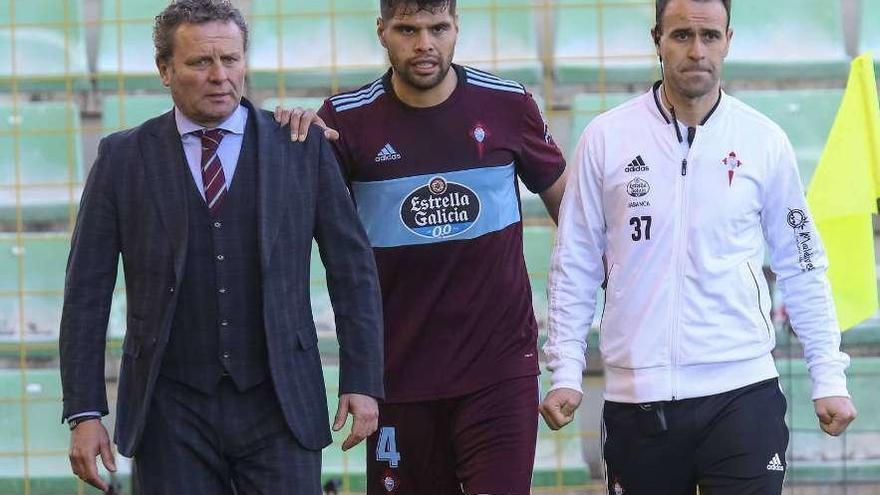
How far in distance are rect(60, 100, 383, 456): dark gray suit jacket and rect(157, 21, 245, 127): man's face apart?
10cm

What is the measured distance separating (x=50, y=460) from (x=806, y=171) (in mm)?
3828

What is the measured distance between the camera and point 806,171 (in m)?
7.68

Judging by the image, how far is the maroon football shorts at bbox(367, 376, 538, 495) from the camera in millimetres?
4961

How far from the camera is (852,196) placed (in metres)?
6.59

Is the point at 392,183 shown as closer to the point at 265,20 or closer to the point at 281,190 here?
the point at 281,190

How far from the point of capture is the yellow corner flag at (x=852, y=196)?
21.5 feet

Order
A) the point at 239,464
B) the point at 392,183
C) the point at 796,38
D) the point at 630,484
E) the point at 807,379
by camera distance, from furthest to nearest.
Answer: the point at 796,38 → the point at 807,379 → the point at 392,183 → the point at 630,484 → the point at 239,464

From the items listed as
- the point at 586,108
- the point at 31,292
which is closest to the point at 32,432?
the point at 31,292

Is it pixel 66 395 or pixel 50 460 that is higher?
pixel 66 395

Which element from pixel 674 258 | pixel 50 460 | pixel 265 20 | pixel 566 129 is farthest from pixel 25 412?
pixel 674 258

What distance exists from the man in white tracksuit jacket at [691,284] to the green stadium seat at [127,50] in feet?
12.3

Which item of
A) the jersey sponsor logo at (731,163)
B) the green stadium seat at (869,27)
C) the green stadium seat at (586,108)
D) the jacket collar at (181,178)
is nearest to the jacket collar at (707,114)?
the jersey sponsor logo at (731,163)

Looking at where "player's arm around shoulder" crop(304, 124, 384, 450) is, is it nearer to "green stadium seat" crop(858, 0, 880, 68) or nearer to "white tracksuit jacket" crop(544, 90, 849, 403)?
"white tracksuit jacket" crop(544, 90, 849, 403)

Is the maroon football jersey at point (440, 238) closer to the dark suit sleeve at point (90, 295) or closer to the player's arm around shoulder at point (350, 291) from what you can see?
the player's arm around shoulder at point (350, 291)
